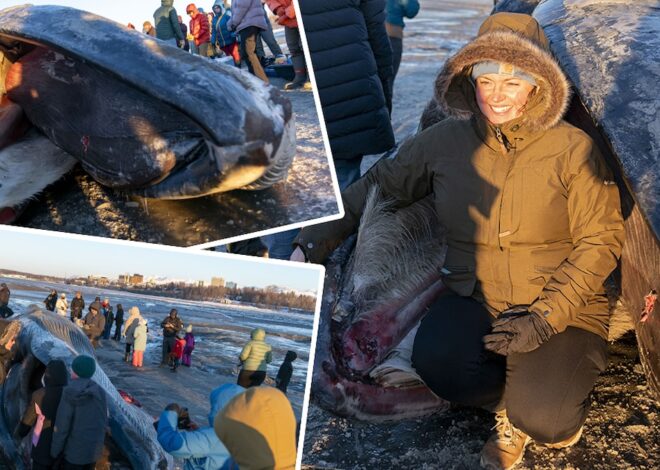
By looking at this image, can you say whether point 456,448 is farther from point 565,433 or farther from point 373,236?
point 373,236

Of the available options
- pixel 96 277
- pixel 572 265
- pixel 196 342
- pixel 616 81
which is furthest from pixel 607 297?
pixel 96 277

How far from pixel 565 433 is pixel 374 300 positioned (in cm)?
84

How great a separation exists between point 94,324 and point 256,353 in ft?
1.29

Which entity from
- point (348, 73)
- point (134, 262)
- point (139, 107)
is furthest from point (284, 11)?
point (348, 73)

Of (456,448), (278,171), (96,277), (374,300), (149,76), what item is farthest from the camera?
(374,300)

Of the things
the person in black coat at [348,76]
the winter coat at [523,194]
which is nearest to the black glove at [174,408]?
the winter coat at [523,194]

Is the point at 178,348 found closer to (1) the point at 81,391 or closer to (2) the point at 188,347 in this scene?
(2) the point at 188,347

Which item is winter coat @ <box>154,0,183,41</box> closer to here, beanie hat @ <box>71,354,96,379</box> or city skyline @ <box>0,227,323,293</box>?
city skyline @ <box>0,227,323,293</box>

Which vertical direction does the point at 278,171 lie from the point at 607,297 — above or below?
above

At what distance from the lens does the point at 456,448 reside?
2.92 m

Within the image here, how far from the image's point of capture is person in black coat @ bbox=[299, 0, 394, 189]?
4.21 metres

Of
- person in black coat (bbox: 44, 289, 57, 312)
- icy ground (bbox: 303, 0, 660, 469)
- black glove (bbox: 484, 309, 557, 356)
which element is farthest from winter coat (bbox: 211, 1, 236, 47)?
icy ground (bbox: 303, 0, 660, 469)

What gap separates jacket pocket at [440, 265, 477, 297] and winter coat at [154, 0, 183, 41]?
5.03ft

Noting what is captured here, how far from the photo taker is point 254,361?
2.01 metres
